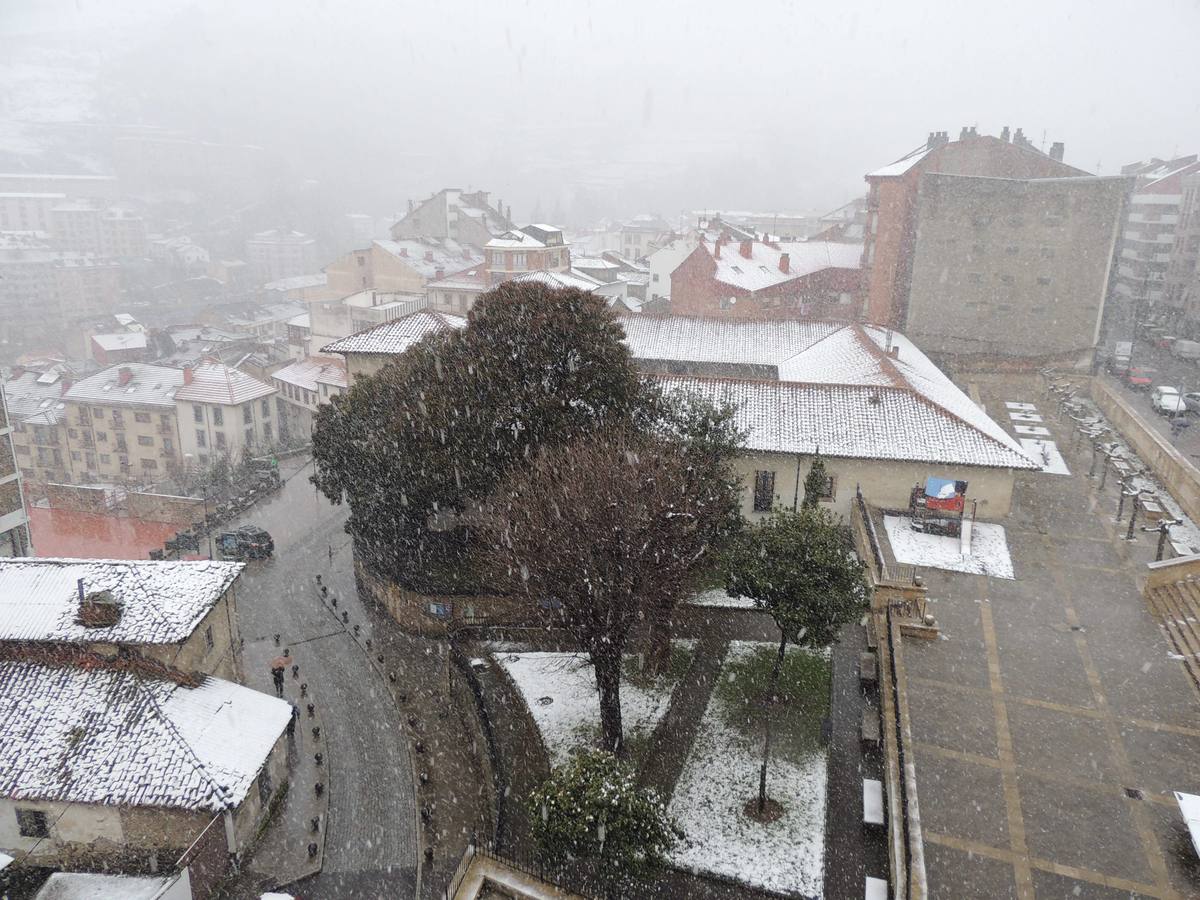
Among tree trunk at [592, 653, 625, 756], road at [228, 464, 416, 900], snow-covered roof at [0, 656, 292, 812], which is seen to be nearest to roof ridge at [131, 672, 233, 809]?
snow-covered roof at [0, 656, 292, 812]

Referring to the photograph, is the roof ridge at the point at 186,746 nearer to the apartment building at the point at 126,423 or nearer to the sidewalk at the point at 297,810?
the sidewalk at the point at 297,810

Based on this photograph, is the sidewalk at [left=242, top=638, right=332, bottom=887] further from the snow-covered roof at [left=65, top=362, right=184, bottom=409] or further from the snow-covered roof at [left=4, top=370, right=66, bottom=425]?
the snow-covered roof at [left=4, top=370, right=66, bottom=425]

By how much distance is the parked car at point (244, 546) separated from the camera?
30188 millimetres

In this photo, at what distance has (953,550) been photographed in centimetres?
2281

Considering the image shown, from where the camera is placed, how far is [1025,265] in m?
43.0

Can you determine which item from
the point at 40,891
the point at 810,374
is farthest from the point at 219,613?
the point at 810,374

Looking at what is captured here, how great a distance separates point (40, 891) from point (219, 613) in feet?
21.3

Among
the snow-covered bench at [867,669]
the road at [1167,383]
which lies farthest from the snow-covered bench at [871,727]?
the road at [1167,383]

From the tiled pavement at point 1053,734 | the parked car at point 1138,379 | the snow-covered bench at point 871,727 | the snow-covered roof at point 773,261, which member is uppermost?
the snow-covered roof at point 773,261

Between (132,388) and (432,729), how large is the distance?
3898cm

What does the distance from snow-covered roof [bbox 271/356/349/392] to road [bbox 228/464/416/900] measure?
52.4ft

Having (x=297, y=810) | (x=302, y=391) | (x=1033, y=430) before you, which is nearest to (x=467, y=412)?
(x=297, y=810)

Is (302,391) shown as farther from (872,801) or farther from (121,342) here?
(872,801)

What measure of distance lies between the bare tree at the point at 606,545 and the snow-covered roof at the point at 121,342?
60440 millimetres
